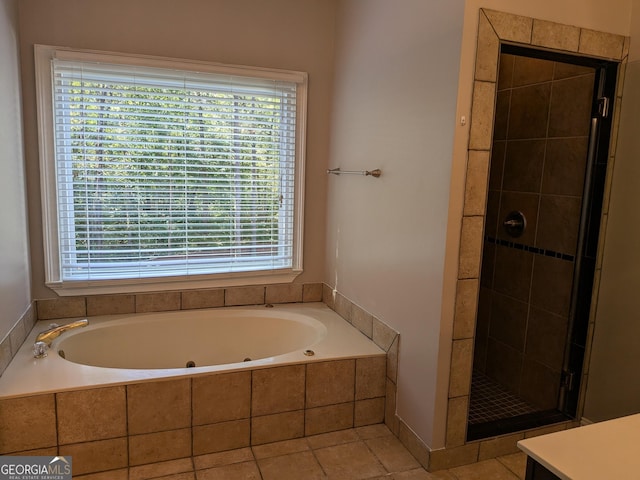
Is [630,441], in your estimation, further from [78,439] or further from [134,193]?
[134,193]

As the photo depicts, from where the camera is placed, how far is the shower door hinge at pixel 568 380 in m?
2.45

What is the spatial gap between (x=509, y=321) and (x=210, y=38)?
2502mm

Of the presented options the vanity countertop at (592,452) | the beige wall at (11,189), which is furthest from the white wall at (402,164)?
the beige wall at (11,189)

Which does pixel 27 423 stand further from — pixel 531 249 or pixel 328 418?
pixel 531 249

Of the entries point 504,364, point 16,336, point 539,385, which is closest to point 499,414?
point 539,385

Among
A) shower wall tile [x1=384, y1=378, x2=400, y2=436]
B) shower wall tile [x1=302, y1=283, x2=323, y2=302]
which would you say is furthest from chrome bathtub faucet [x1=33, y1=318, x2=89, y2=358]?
shower wall tile [x1=384, y1=378, x2=400, y2=436]

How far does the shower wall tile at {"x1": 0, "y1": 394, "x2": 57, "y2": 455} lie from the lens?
1975mm

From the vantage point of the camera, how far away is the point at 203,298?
309 cm

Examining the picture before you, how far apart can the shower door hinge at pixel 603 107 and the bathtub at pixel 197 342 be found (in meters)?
1.57

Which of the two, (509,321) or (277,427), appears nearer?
(277,427)

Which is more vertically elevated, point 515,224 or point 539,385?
point 515,224

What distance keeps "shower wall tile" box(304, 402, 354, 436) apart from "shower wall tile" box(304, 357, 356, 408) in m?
0.03

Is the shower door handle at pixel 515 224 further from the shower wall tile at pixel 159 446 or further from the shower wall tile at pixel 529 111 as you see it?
the shower wall tile at pixel 159 446

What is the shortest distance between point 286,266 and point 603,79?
2086 mm
